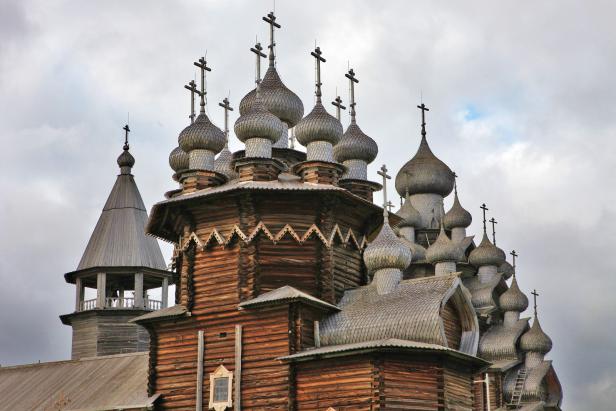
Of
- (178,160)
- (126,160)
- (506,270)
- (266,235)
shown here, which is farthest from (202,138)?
(506,270)

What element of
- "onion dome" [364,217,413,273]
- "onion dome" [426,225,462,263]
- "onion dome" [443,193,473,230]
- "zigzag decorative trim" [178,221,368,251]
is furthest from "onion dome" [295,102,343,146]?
"onion dome" [443,193,473,230]

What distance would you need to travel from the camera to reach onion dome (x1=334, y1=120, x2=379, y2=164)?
27531 mm

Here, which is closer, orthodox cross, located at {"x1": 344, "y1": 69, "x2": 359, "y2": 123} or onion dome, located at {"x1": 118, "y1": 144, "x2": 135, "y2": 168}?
orthodox cross, located at {"x1": 344, "y1": 69, "x2": 359, "y2": 123}

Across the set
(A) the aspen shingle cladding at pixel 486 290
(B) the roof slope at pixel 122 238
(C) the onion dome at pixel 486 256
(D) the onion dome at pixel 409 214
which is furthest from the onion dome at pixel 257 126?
(C) the onion dome at pixel 486 256

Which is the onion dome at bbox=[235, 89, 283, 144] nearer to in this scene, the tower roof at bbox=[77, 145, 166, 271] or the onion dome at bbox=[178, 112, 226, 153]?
the onion dome at bbox=[178, 112, 226, 153]

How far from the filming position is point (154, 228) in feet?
87.6

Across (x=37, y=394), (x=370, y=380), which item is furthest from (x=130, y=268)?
(x=370, y=380)

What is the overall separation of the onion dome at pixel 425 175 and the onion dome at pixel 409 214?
795 millimetres

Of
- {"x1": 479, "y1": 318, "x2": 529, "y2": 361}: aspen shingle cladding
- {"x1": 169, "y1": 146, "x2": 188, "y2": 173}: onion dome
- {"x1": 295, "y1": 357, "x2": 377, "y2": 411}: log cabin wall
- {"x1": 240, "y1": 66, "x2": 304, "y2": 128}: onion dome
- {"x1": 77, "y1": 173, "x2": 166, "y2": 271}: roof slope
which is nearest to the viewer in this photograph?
{"x1": 295, "y1": 357, "x2": 377, "y2": 411}: log cabin wall

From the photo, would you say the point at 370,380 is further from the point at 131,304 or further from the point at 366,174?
the point at 131,304

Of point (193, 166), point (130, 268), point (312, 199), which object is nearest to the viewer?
point (312, 199)

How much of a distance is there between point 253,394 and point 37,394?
10.9 metres

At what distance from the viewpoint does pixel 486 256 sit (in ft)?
130

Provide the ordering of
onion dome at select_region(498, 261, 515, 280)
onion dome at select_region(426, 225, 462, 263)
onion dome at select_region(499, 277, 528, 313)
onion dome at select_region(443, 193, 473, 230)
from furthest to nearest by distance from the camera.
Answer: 1. onion dome at select_region(498, 261, 515, 280)
2. onion dome at select_region(443, 193, 473, 230)
3. onion dome at select_region(499, 277, 528, 313)
4. onion dome at select_region(426, 225, 462, 263)
